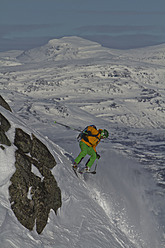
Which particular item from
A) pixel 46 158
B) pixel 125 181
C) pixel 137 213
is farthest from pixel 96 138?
pixel 125 181

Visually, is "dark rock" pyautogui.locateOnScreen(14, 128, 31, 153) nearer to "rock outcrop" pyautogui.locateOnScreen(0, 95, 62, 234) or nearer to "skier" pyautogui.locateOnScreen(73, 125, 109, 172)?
"rock outcrop" pyautogui.locateOnScreen(0, 95, 62, 234)

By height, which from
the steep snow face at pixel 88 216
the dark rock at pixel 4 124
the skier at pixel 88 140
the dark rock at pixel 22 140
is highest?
the dark rock at pixel 4 124

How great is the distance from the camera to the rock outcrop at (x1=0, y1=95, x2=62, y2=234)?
11.0 metres

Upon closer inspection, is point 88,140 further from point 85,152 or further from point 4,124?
point 4,124

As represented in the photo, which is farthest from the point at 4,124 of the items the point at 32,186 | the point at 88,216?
the point at 88,216

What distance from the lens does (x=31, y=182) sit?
39.8 feet

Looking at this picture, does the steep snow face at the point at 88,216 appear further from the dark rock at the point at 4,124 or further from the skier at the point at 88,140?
the skier at the point at 88,140

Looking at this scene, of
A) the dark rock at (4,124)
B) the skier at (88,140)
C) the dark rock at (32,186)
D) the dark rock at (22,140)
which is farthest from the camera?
the skier at (88,140)

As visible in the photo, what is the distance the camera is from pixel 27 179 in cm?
1197

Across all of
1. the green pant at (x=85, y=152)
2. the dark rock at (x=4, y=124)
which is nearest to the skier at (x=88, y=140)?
the green pant at (x=85, y=152)

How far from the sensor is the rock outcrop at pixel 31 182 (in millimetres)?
10977

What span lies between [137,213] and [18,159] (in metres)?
11.5

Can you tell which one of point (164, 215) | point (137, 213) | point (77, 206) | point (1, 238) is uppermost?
point (1, 238)

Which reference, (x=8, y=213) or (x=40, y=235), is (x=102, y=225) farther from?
(x=8, y=213)
